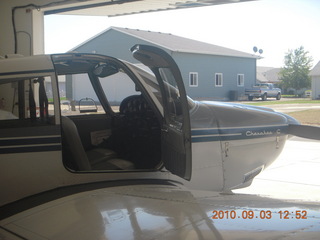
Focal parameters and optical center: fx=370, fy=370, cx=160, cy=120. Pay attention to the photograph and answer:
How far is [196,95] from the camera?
94.4 feet

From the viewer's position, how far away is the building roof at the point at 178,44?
26659 mm

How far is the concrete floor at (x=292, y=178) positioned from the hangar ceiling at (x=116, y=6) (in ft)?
11.0

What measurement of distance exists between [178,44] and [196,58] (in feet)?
5.71

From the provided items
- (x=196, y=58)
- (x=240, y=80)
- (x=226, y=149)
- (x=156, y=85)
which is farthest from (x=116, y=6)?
(x=240, y=80)

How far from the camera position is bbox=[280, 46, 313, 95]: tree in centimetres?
4547

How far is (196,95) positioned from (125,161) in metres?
25.3

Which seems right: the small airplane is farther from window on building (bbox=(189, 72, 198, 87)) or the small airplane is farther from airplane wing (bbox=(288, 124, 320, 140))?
window on building (bbox=(189, 72, 198, 87))

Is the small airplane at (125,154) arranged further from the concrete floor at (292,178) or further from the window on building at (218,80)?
the window on building at (218,80)

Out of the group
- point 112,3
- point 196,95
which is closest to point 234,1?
point 112,3

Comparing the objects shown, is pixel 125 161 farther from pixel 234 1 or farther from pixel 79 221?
pixel 234 1

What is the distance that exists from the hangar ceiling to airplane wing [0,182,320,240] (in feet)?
16.3

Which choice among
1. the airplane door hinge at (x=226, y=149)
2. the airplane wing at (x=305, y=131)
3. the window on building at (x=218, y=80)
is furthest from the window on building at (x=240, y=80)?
the airplane door hinge at (x=226, y=149)

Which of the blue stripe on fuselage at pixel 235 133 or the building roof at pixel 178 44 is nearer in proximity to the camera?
the blue stripe on fuselage at pixel 235 133
